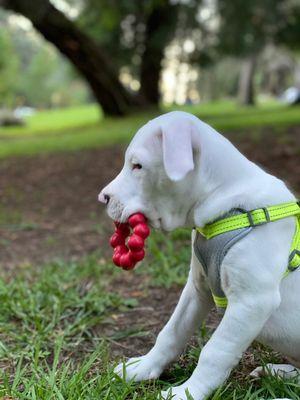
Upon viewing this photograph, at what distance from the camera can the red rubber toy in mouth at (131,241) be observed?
7.75 ft

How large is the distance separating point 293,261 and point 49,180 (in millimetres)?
7063

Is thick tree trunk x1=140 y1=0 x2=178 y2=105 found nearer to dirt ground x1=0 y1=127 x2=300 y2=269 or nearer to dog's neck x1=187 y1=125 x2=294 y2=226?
dirt ground x1=0 y1=127 x2=300 y2=269

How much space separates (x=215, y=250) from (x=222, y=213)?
0.15 m

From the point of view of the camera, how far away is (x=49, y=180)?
29.8 ft

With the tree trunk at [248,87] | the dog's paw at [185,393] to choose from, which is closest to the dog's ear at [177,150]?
the dog's paw at [185,393]

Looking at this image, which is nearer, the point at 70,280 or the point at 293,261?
the point at 293,261

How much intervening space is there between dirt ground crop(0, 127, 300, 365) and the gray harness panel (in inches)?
30.0

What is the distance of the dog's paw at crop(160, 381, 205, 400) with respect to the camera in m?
2.36

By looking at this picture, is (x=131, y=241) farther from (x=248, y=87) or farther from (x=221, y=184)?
(x=248, y=87)

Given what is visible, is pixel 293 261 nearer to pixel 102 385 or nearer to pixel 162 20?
pixel 102 385

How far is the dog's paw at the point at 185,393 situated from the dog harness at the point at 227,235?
360 millimetres

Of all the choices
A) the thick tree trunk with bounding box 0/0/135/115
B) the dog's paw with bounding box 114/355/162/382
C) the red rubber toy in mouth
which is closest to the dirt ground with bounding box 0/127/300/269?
the dog's paw with bounding box 114/355/162/382

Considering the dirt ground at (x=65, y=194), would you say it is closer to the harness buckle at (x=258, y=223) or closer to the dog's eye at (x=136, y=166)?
the dog's eye at (x=136, y=166)

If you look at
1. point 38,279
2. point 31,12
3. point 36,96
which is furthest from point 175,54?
point 36,96
